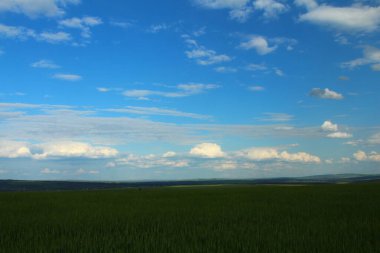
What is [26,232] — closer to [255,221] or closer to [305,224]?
[255,221]

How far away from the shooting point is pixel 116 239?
1101 centimetres

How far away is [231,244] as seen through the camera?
10086 millimetres

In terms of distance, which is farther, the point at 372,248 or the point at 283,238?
the point at 283,238

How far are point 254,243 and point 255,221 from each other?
469cm

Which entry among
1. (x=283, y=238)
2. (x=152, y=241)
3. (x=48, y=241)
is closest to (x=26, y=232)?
(x=48, y=241)

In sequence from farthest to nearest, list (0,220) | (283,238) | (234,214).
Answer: (234,214), (0,220), (283,238)

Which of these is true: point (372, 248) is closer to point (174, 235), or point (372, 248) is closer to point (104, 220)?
point (174, 235)

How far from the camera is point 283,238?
10.8m

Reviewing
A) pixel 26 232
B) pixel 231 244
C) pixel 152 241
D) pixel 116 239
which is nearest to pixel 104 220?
pixel 26 232

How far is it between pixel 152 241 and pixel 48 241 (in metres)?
2.78

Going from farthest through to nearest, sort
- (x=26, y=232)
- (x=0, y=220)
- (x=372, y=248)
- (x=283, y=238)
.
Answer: (x=0, y=220) < (x=26, y=232) < (x=283, y=238) < (x=372, y=248)

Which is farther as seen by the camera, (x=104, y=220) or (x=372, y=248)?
(x=104, y=220)

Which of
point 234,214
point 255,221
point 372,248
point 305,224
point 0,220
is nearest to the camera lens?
point 372,248

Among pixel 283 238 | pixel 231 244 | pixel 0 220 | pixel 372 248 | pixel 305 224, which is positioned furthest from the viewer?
pixel 0 220
